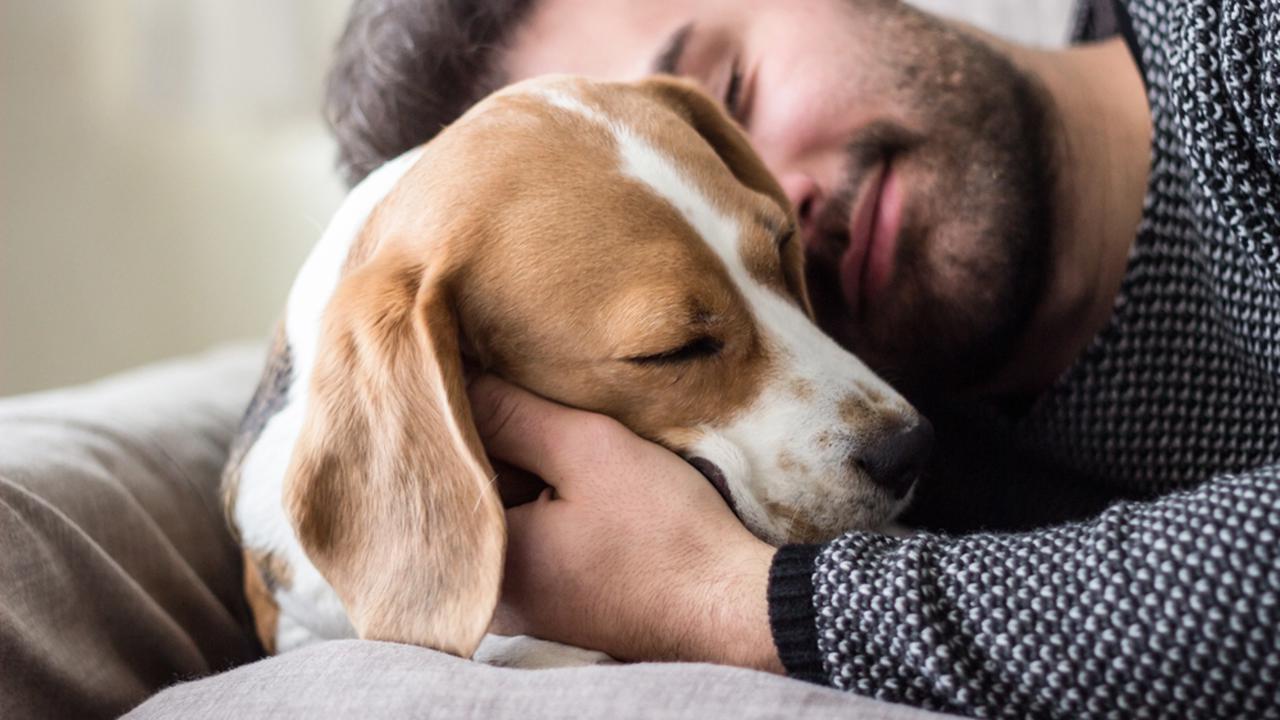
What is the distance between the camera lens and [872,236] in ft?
5.27

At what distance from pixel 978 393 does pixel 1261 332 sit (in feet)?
1.67

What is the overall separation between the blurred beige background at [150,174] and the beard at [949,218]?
7.08 feet

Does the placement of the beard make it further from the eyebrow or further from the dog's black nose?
the dog's black nose

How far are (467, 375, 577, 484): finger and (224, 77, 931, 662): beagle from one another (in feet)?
0.09

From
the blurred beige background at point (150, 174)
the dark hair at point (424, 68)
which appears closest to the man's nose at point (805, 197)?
the dark hair at point (424, 68)

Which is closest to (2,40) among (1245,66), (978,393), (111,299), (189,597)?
(111,299)

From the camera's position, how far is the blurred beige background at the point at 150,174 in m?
2.91

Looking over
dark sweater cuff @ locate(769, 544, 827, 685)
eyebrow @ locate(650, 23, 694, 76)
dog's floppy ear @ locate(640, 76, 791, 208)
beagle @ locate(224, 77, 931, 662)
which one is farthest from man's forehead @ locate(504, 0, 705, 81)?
dark sweater cuff @ locate(769, 544, 827, 685)

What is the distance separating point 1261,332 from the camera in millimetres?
1266

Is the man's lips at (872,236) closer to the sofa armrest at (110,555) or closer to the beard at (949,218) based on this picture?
the beard at (949,218)

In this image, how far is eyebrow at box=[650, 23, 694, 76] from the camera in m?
1.63

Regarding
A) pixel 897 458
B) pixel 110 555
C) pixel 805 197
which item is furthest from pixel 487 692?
pixel 805 197

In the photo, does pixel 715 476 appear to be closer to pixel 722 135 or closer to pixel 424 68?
pixel 722 135

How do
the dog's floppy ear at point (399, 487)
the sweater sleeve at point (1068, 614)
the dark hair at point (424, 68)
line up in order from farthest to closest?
the dark hair at point (424, 68), the dog's floppy ear at point (399, 487), the sweater sleeve at point (1068, 614)
